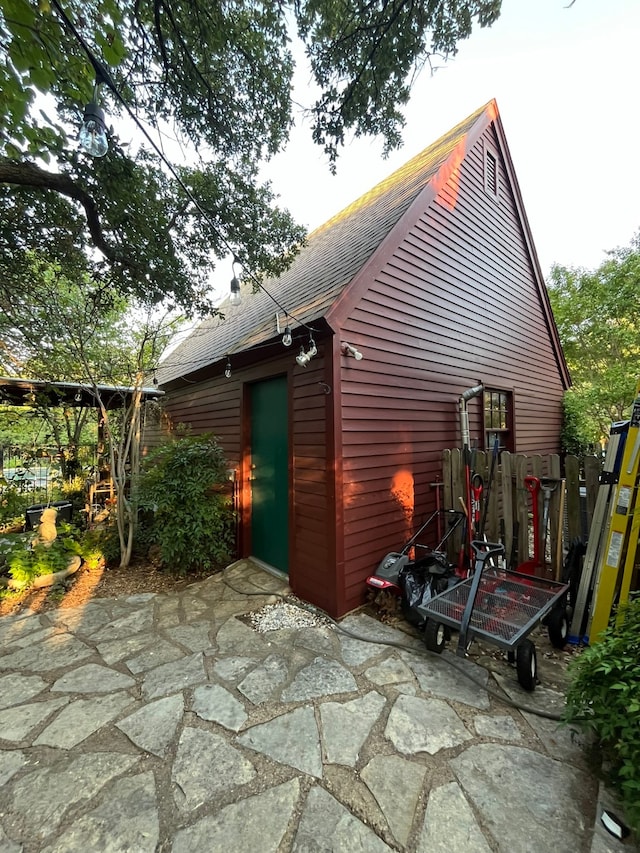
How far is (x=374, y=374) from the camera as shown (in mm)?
3801

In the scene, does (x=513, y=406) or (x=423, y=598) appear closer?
(x=423, y=598)

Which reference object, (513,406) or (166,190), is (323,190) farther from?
(513,406)

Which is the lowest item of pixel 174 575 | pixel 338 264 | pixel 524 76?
pixel 174 575

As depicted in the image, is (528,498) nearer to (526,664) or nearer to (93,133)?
(526,664)

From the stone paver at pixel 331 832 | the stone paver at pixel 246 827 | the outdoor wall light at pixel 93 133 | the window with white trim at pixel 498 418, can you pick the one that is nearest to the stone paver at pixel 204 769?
the stone paver at pixel 246 827

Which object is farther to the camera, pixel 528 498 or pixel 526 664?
pixel 528 498

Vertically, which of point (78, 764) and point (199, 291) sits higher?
point (199, 291)

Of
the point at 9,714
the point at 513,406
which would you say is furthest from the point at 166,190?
the point at 513,406

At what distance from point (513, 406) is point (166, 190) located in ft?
21.8

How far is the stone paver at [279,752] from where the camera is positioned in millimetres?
1443

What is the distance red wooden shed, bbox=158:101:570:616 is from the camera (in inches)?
136

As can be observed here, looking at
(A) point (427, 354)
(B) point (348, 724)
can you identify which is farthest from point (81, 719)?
(A) point (427, 354)

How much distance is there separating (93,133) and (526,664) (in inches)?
158

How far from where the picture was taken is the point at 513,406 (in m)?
6.76
